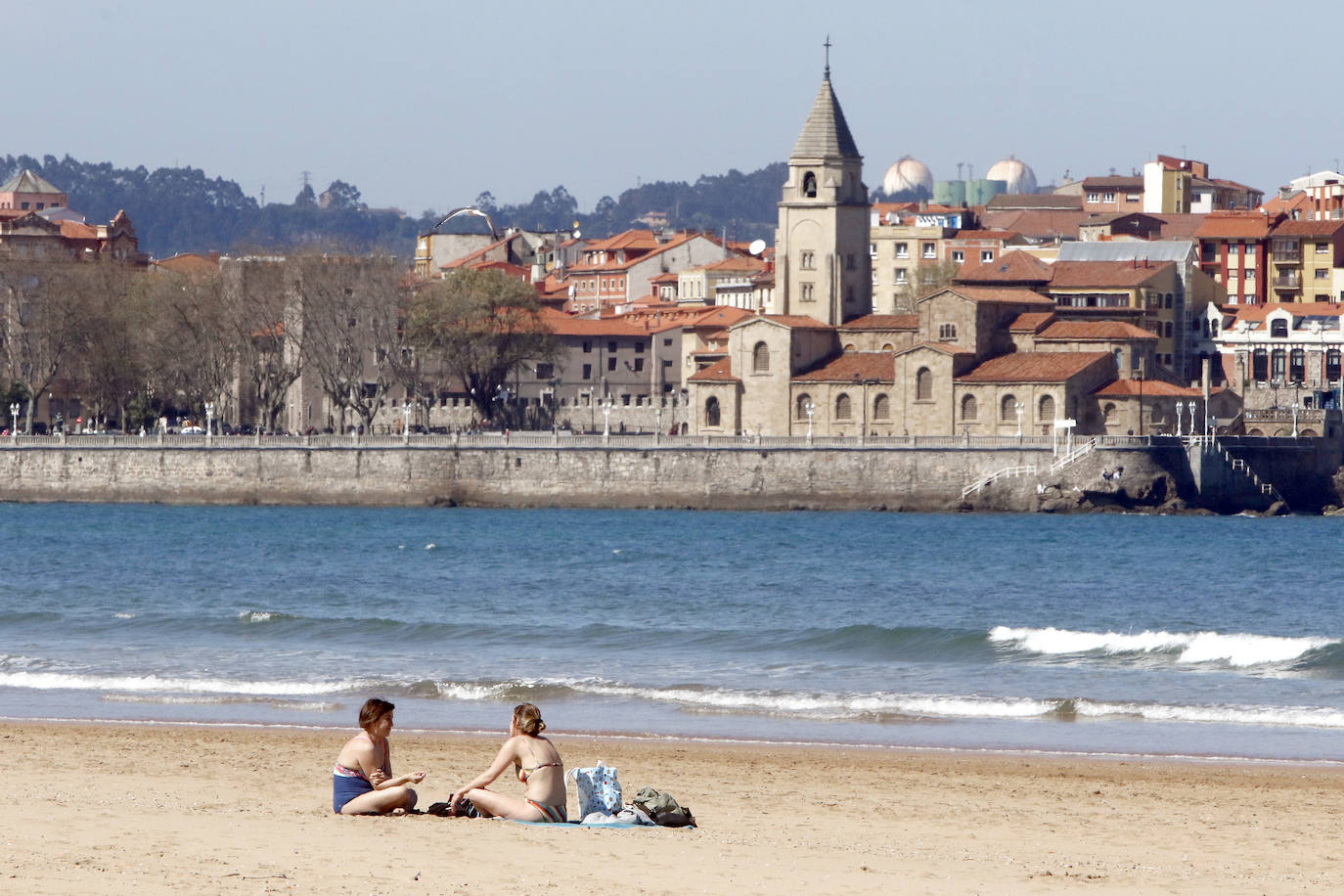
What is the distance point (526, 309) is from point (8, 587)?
146 feet

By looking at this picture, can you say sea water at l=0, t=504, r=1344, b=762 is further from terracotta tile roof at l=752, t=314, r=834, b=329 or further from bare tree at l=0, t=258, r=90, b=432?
bare tree at l=0, t=258, r=90, b=432

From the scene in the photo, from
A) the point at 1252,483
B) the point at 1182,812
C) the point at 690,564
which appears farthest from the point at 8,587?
the point at 1252,483

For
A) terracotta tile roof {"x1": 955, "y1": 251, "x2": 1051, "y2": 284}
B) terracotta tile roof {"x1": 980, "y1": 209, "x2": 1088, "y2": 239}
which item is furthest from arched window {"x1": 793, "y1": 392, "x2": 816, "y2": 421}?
terracotta tile roof {"x1": 980, "y1": 209, "x2": 1088, "y2": 239}

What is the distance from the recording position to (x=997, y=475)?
63656mm

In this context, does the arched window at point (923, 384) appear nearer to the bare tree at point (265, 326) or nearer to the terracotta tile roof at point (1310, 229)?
the bare tree at point (265, 326)

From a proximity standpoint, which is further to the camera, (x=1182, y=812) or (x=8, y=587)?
(x=8, y=587)

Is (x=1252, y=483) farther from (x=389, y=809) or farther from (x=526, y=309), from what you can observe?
(x=389, y=809)

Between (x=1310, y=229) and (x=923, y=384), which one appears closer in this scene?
(x=923, y=384)

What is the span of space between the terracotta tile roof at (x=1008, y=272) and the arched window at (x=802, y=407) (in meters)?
8.35

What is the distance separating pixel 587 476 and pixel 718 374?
10264 millimetres

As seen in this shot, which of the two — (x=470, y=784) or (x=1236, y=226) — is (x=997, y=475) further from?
(x=470, y=784)

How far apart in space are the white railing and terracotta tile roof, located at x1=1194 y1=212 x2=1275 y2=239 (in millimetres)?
35682

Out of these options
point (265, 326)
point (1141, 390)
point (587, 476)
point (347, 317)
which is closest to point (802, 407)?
point (587, 476)

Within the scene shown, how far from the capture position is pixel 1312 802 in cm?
1633
